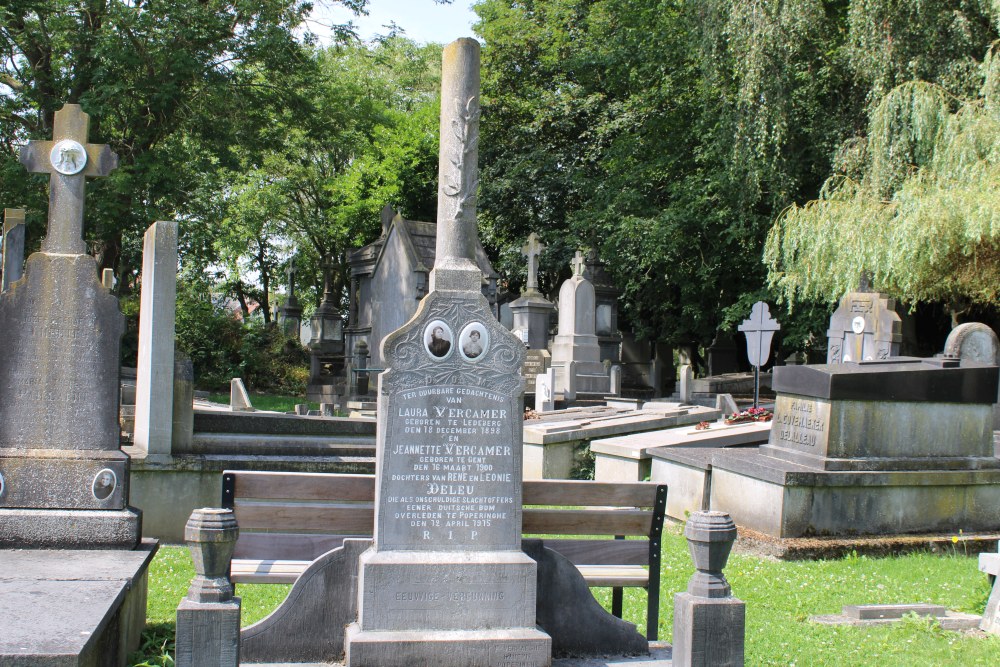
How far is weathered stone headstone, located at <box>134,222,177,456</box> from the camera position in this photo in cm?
768

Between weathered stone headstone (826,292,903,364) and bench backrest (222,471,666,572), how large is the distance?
11669 mm

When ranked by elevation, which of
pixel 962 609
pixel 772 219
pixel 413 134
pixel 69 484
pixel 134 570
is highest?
pixel 413 134

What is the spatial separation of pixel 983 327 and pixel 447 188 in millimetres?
8128

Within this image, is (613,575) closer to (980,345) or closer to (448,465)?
(448,465)

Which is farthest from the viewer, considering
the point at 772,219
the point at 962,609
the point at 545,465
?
the point at 772,219

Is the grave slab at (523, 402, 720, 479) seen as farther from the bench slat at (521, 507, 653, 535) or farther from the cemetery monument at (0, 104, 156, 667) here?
the cemetery monument at (0, 104, 156, 667)

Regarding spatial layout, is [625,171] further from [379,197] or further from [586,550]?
[586,550]

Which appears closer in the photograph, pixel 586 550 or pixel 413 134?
pixel 586 550

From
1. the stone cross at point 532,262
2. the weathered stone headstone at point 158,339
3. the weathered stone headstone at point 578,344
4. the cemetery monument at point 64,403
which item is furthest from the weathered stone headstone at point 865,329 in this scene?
the cemetery monument at point 64,403

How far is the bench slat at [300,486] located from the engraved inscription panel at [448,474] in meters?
0.28

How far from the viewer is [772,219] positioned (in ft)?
75.7

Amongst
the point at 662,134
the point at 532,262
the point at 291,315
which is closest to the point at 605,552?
the point at 532,262

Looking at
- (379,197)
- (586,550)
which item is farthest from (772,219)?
(586,550)

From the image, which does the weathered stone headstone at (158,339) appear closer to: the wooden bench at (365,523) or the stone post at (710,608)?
the wooden bench at (365,523)
